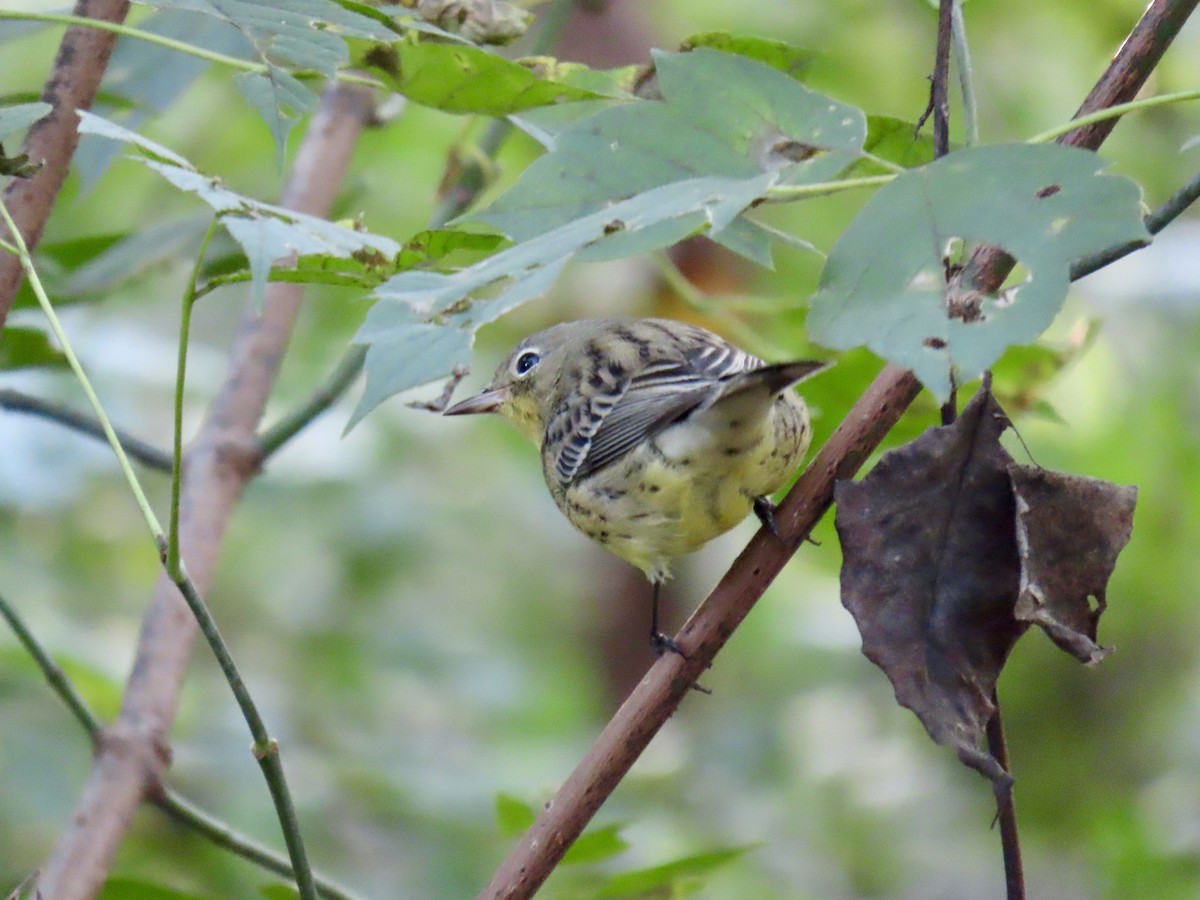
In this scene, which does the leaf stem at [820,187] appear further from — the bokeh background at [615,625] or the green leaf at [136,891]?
the bokeh background at [615,625]

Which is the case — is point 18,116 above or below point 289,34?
below

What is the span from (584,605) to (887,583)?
18.2 feet

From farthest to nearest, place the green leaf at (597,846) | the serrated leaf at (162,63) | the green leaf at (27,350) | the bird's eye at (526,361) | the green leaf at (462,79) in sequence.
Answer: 1. the bird's eye at (526,361)
2. the serrated leaf at (162,63)
3. the green leaf at (27,350)
4. the green leaf at (597,846)
5. the green leaf at (462,79)

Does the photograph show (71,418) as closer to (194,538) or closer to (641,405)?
(194,538)

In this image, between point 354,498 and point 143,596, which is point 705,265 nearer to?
point 354,498

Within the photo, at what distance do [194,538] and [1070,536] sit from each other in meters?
1.44

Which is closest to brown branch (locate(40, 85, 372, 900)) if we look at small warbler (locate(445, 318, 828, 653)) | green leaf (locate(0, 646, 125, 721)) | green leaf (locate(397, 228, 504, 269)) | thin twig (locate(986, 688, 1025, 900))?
green leaf (locate(397, 228, 504, 269))

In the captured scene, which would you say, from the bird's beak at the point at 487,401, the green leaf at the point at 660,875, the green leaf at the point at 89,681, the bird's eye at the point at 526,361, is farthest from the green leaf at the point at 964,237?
the green leaf at the point at 89,681

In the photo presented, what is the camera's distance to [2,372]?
6.95ft

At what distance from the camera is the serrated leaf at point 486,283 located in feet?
3.52

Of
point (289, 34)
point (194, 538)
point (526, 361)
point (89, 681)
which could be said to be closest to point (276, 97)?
point (289, 34)

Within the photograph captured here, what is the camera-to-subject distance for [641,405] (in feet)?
8.27

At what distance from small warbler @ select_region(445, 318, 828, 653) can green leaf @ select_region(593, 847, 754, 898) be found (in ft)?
1.20

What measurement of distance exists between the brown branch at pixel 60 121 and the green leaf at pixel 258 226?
21.7 inches
